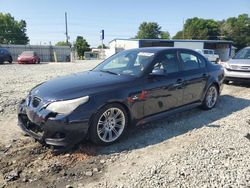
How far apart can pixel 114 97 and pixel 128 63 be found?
1.25 meters

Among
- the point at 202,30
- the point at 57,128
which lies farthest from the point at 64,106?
the point at 202,30

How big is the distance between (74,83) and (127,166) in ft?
5.30

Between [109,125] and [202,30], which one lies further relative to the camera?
[202,30]

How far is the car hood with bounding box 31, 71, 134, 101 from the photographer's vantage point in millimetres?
4001

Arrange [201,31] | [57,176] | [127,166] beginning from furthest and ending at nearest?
1. [201,31]
2. [127,166]
3. [57,176]

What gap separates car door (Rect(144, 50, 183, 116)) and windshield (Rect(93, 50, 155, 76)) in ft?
0.65

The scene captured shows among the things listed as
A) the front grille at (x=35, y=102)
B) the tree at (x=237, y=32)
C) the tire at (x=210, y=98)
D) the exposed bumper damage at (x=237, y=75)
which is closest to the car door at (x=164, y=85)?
the tire at (x=210, y=98)

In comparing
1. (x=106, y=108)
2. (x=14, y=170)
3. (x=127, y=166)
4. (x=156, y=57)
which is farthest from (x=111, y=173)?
(x=156, y=57)

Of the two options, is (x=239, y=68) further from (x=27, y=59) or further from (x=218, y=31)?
(x=218, y=31)

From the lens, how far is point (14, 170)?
11.8ft

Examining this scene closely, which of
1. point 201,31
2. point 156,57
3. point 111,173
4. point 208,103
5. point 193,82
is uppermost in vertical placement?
point 201,31

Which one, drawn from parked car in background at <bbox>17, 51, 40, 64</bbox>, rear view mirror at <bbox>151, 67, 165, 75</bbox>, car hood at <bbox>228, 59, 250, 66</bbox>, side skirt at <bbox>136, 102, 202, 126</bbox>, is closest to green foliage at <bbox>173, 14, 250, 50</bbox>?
parked car in background at <bbox>17, 51, 40, 64</bbox>

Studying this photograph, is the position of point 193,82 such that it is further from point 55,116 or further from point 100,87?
point 55,116

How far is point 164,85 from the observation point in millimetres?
5023
